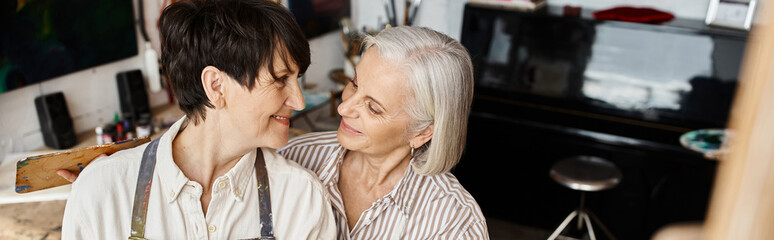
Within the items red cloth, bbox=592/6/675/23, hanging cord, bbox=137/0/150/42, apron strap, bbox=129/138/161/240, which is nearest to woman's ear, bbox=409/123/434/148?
apron strap, bbox=129/138/161/240

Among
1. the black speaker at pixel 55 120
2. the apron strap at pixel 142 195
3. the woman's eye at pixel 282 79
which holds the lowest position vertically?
the black speaker at pixel 55 120

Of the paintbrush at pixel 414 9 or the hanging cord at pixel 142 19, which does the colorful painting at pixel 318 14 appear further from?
the hanging cord at pixel 142 19

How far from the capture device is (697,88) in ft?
11.5

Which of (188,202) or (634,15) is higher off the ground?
(634,15)

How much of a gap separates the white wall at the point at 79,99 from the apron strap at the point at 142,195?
1.57 meters

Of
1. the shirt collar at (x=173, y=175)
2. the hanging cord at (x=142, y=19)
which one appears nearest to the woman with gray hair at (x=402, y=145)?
the shirt collar at (x=173, y=175)

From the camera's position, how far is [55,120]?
2691mm

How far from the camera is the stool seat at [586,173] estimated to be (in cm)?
331

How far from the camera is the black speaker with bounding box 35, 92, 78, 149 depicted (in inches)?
105

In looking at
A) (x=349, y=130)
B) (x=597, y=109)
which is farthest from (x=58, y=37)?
(x=597, y=109)

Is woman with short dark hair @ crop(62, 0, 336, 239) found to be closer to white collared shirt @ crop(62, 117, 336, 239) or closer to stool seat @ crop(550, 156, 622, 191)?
white collared shirt @ crop(62, 117, 336, 239)

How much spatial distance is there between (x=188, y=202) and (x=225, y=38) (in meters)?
0.43

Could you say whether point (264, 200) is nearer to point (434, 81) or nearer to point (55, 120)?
point (434, 81)

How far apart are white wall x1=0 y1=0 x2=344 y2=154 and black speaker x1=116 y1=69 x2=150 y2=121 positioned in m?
0.06
